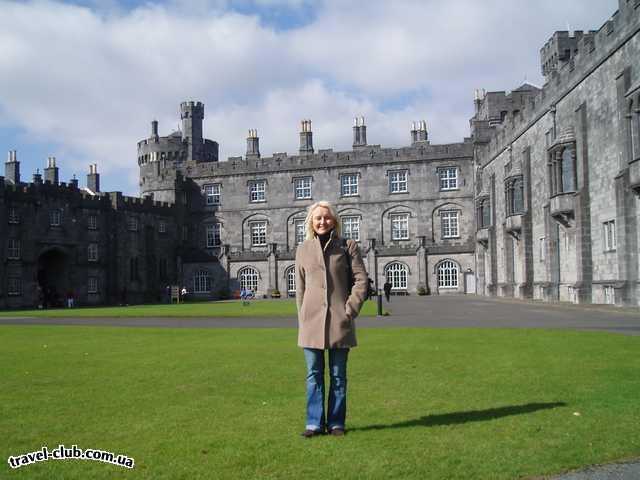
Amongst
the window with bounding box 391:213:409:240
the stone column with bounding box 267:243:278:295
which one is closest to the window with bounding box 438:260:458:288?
the window with bounding box 391:213:409:240

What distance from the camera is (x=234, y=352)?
1316cm

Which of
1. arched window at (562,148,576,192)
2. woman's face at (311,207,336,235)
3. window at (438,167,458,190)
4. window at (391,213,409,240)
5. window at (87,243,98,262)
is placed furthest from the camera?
window at (391,213,409,240)

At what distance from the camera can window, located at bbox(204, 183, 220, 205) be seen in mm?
60781

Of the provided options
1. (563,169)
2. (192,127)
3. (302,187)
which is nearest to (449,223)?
(302,187)

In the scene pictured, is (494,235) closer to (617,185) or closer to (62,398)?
(617,185)

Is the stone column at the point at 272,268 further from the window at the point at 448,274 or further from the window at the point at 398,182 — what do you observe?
the window at the point at 448,274

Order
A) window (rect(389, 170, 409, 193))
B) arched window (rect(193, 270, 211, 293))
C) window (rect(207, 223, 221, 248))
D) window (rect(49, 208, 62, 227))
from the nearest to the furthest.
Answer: window (rect(49, 208, 62, 227)) < window (rect(389, 170, 409, 193)) < arched window (rect(193, 270, 211, 293)) < window (rect(207, 223, 221, 248))

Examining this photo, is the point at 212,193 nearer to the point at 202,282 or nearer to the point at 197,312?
the point at 202,282

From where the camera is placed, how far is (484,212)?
49938 mm

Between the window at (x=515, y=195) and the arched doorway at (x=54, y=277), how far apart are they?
30399 mm

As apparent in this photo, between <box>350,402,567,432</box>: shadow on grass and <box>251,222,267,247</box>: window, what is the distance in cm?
5247

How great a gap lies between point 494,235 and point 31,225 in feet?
101

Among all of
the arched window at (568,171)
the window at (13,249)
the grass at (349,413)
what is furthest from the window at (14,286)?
the grass at (349,413)

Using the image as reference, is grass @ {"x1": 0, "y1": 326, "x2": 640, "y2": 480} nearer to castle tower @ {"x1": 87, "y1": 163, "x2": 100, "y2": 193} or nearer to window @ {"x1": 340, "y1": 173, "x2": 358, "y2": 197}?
window @ {"x1": 340, "y1": 173, "x2": 358, "y2": 197}
